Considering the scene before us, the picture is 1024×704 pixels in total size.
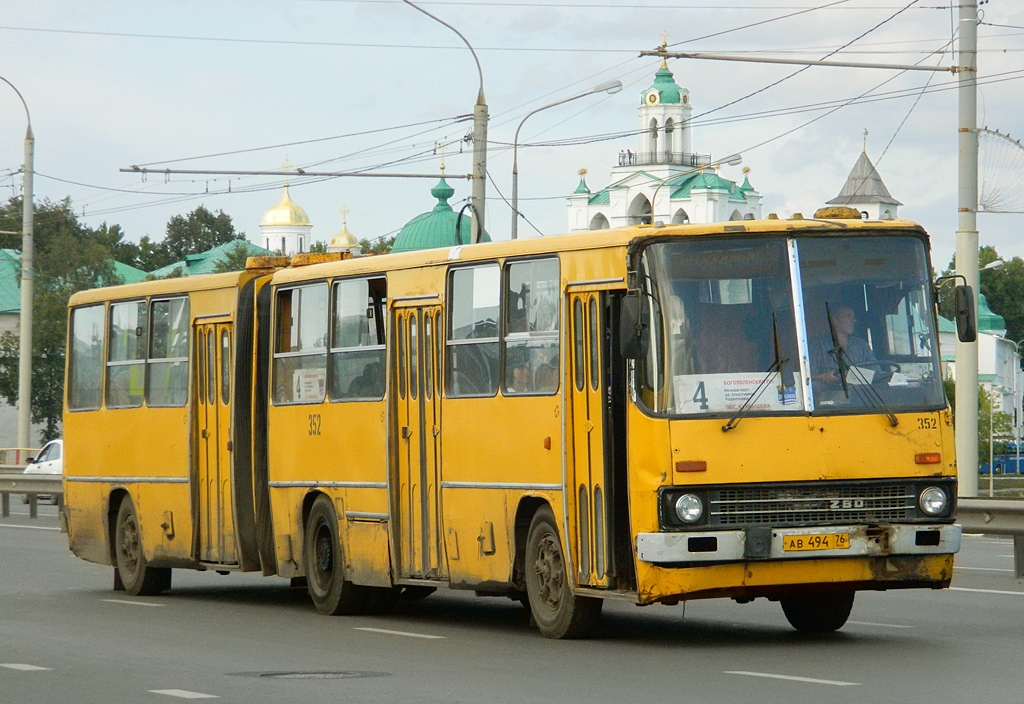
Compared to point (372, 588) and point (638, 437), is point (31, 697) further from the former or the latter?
point (372, 588)

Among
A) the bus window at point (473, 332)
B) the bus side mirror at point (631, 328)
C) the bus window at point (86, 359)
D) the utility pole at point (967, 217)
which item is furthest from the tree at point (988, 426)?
the bus side mirror at point (631, 328)

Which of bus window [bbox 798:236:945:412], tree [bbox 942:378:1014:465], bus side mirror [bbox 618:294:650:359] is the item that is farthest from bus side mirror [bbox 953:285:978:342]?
tree [bbox 942:378:1014:465]

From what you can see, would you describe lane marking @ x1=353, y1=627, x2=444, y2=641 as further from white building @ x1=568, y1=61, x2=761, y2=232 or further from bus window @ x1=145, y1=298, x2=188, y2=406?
white building @ x1=568, y1=61, x2=761, y2=232

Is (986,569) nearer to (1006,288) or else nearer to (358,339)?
(358,339)

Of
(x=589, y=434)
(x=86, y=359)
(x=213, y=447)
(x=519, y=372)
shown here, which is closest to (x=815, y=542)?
(x=589, y=434)

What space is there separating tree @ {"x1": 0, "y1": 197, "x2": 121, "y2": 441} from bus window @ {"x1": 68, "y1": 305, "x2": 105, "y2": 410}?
4593 centimetres

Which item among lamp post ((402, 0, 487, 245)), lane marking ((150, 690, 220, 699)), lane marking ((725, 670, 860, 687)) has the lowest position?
lane marking ((150, 690, 220, 699))

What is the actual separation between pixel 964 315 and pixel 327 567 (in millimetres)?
5879

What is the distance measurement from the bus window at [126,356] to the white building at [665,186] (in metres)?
84.4

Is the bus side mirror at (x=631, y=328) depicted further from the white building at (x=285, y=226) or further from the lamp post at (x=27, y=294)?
the white building at (x=285, y=226)

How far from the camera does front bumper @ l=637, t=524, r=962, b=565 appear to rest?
38.5 ft

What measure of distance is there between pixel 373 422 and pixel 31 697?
5414 mm

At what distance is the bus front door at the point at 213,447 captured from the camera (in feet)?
57.2

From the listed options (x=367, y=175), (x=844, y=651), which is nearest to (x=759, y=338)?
(x=844, y=651)
